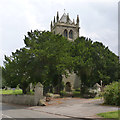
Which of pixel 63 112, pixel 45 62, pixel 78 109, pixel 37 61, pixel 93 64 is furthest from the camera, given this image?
pixel 93 64

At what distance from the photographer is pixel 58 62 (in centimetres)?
2641

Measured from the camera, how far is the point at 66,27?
56.3 meters

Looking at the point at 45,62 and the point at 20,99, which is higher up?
the point at 45,62

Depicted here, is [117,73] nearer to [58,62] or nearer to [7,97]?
[58,62]

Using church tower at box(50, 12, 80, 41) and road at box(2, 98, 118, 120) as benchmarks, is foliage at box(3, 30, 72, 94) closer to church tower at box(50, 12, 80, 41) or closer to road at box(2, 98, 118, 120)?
road at box(2, 98, 118, 120)

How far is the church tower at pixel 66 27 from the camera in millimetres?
55469

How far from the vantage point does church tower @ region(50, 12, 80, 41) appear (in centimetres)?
5547

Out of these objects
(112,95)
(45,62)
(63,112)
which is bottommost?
(63,112)

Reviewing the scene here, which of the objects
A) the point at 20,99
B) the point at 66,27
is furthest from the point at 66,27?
the point at 20,99

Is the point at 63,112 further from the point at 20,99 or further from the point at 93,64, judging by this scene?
→ the point at 93,64

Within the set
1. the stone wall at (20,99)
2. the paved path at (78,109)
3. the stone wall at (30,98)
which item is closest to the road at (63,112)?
the paved path at (78,109)

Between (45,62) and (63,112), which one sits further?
(45,62)

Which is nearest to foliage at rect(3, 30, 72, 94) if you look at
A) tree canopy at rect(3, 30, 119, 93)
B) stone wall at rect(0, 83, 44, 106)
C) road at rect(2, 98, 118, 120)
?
tree canopy at rect(3, 30, 119, 93)

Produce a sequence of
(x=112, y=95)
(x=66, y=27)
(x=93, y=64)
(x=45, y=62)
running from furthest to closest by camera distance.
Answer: (x=66, y=27) → (x=93, y=64) → (x=45, y=62) → (x=112, y=95)
